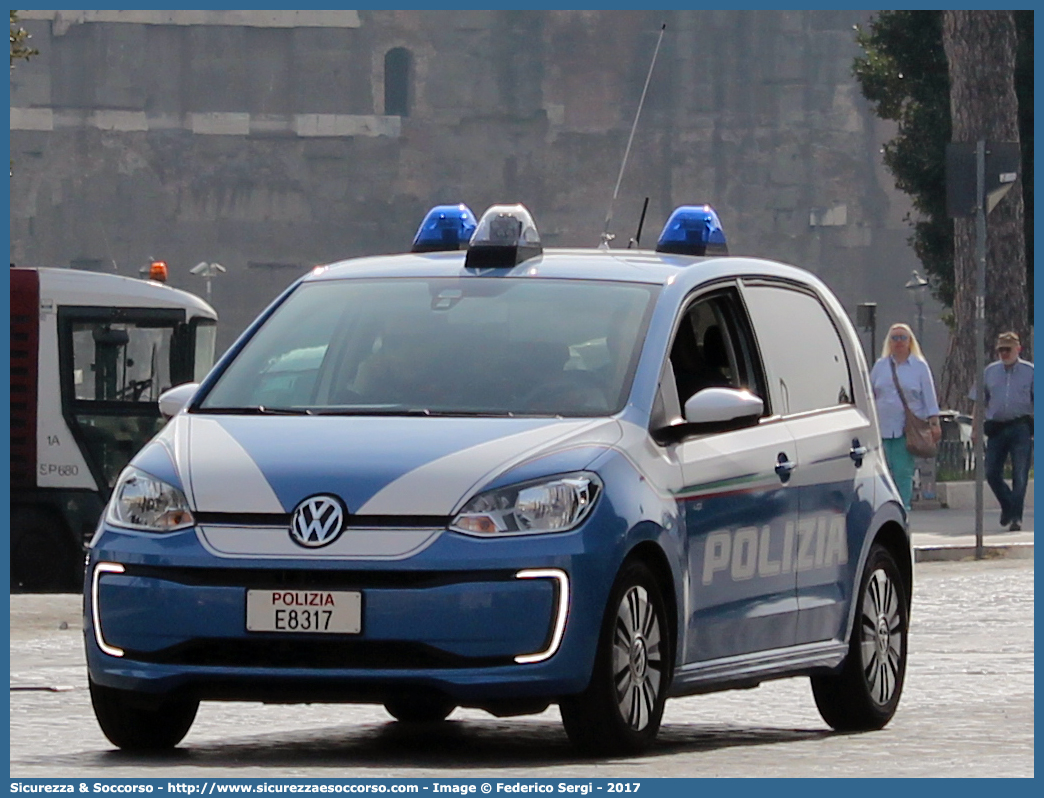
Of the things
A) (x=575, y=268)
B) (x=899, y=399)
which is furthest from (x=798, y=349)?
(x=899, y=399)

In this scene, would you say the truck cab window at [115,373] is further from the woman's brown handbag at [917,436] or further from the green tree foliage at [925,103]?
the green tree foliage at [925,103]

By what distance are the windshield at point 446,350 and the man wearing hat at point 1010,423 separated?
51.4 ft

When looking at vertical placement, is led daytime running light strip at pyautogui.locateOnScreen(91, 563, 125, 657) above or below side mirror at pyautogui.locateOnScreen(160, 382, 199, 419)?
below

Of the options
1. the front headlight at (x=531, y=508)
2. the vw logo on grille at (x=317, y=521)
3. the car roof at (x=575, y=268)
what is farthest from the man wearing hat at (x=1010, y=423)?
the vw logo on grille at (x=317, y=521)

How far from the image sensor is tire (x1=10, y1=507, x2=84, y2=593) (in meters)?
22.1

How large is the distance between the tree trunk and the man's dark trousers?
7.49 m

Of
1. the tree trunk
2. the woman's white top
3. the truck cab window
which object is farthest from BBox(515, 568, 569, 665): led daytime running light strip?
the tree trunk

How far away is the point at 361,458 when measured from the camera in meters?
7.80

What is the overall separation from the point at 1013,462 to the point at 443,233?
600 inches

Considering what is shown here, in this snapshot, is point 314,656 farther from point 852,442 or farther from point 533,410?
point 852,442

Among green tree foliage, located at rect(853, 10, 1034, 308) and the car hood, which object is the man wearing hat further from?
green tree foliage, located at rect(853, 10, 1034, 308)

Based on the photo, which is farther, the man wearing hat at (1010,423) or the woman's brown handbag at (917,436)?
the man wearing hat at (1010,423)

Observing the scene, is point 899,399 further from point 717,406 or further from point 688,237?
point 717,406

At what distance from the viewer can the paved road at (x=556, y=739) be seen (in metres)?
7.82
